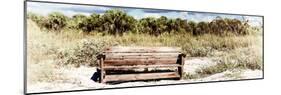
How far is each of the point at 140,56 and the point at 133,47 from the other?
8 cm

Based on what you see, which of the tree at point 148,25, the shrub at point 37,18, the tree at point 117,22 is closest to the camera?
the shrub at point 37,18

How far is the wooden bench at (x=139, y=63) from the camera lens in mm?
2359

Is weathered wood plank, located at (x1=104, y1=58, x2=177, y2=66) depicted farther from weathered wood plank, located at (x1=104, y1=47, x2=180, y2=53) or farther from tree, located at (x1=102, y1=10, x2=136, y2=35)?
tree, located at (x1=102, y1=10, x2=136, y2=35)

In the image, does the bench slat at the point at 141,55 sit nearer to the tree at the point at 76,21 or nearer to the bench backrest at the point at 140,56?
the bench backrest at the point at 140,56

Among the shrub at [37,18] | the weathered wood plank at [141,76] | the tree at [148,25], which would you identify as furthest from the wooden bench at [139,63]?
the shrub at [37,18]

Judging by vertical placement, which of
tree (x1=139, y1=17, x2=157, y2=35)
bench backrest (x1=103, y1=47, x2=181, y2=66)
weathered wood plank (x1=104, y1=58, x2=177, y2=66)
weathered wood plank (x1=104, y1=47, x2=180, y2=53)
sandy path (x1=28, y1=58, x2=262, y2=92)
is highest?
tree (x1=139, y1=17, x2=157, y2=35)

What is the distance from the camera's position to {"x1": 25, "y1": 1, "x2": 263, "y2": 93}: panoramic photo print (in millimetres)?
2160

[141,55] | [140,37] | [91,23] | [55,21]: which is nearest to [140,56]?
[141,55]

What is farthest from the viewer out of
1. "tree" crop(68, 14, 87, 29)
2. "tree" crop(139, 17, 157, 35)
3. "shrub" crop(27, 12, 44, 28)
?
"tree" crop(139, 17, 157, 35)

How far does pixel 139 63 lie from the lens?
96.9 inches

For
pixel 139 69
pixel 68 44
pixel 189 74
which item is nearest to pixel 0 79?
pixel 68 44

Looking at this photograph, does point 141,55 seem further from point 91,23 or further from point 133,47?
point 91,23

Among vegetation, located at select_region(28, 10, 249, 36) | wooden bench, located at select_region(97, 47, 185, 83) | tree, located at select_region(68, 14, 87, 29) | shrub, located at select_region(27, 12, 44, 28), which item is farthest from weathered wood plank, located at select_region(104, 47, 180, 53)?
shrub, located at select_region(27, 12, 44, 28)

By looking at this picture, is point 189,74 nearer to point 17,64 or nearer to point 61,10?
point 61,10
